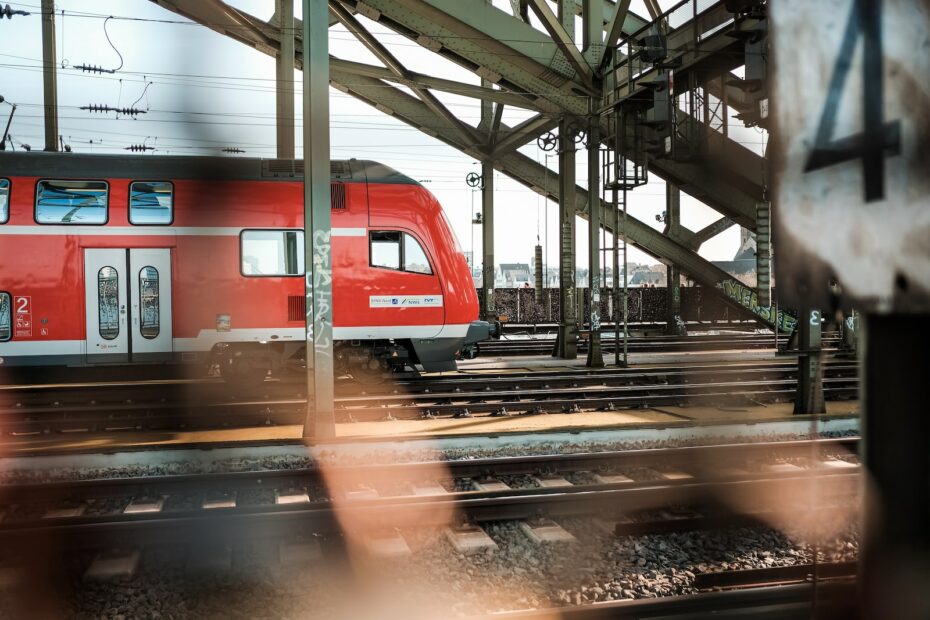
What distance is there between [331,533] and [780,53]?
17.1 ft

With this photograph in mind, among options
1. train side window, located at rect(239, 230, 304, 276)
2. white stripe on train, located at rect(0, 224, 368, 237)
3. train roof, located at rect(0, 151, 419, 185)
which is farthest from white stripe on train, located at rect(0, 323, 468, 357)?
train roof, located at rect(0, 151, 419, 185)

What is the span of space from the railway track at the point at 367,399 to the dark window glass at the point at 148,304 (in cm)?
109

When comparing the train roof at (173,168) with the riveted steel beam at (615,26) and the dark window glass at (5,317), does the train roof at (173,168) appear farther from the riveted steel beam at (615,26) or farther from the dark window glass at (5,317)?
the riveted steel beam at (615,26)

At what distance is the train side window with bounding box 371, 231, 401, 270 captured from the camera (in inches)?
479

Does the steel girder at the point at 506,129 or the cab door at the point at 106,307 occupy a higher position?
the steel girder at the point at 506,129

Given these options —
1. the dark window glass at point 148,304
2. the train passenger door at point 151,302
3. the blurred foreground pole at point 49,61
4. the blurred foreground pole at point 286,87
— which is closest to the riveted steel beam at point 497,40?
A: the blurred foreground pole at point 286,87

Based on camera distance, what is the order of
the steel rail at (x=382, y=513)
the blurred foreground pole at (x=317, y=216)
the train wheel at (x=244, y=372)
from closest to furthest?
the steel rail at (x=382, y=513) < the blurred foreground pole at (x=317, y=216) < the train wheel at (x=244, y=372)

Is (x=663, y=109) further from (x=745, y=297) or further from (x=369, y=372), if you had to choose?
(x=745, y=297)

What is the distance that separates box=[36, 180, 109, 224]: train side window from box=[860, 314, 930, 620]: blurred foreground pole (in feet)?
39.8

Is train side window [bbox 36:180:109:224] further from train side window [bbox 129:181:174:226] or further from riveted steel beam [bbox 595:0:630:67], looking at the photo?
riveted steel beam [bbox 595:0:630:67]

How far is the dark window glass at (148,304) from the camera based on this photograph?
11.4m

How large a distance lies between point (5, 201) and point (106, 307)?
2.16 meters

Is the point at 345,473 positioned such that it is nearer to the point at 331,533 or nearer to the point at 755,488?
the point at 331,533

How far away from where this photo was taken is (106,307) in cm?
1136
